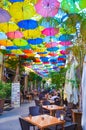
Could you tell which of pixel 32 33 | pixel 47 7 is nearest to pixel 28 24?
pixel 32 33

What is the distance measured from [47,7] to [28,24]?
1.42m

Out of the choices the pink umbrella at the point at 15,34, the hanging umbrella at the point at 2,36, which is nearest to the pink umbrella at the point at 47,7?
the pink umbrella at the point at 15,34

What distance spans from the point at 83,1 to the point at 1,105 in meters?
8.54

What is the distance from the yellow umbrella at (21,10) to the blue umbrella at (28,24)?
69 centimetres

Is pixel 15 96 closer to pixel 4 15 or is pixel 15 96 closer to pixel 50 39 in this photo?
pixel 50 39

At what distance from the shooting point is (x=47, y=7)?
19.7ft

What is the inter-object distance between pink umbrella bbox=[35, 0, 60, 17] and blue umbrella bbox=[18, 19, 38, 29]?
98 cm

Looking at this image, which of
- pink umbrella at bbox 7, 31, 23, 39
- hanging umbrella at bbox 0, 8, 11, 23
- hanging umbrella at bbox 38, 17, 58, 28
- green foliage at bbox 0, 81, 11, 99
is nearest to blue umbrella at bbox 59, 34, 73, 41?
hanging umbrella at bbox 38, 17, 58, 28

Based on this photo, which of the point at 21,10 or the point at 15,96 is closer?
the point at 21,10

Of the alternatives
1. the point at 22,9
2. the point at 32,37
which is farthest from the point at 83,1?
the point at 32,37

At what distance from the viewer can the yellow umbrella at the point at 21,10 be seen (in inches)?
227

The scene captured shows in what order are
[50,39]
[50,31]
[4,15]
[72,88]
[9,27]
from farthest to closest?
[50,39]
[72,88]
[50,31]
[9,27]
[4,15]

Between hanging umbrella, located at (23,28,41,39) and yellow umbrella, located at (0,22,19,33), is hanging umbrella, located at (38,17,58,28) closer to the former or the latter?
hanging umbrella, located at (23,28,41,39)

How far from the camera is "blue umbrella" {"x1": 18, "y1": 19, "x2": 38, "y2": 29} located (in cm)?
709
